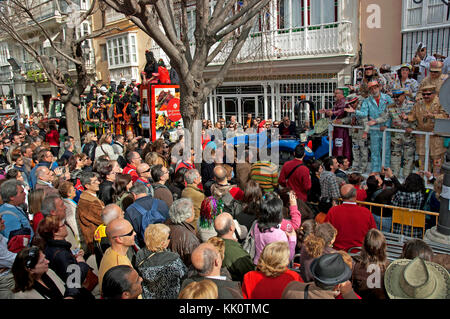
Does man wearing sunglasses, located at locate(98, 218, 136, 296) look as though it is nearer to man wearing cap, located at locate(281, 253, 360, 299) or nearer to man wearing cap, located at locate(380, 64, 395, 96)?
man wearing cap, located at locate(281, 253, 360, 299)

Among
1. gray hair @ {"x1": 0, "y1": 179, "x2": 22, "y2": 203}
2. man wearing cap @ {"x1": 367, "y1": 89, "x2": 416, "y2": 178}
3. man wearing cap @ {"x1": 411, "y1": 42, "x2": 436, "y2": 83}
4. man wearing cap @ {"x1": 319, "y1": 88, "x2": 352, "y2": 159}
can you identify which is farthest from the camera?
man wearing cap @ {"x1": 411, "y1": 42, "x2": 436, "y2": 83}

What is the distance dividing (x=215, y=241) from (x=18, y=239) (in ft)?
7.74

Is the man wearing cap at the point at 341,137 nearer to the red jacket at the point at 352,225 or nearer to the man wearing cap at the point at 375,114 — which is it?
the man wearing cap at the point at 375,114

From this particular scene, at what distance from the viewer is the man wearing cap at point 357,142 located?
7184 mm

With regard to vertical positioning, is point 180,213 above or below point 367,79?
below

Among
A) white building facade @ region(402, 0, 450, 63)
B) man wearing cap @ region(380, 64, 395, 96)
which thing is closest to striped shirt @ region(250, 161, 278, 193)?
man wearing cap @ region(380, 64, 395, 96)

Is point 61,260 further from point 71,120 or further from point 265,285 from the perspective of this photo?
point 71,120

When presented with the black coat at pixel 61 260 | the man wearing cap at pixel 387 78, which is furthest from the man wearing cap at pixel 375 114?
the black coat at pixel 61 260

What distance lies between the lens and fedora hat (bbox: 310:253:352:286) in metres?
2.59

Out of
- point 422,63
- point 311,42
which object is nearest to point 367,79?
point 422,63

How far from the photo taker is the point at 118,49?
938 inches

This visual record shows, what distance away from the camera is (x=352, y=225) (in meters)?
4.21

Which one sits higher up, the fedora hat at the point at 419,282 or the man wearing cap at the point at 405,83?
the man wearing cap at the point at 405,83

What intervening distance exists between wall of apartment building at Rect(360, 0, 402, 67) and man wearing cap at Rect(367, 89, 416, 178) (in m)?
7.31
